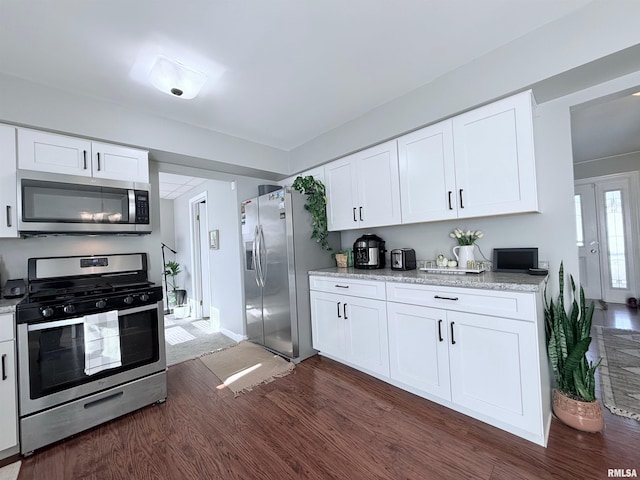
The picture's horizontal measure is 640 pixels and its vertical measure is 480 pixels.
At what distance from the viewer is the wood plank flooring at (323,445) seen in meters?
1.48

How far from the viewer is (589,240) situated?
4852mm

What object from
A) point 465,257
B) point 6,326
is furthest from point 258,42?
point 6,326

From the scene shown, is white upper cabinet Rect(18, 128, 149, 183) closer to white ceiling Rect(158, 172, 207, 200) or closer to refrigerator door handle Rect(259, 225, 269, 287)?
refrigerator door handle Rect(259, 225, 269, 287)

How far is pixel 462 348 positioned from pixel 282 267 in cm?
185

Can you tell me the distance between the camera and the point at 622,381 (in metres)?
2.21

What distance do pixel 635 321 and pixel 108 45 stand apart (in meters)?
6.50

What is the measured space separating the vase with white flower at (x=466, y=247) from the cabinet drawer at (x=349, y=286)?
733 millimetres

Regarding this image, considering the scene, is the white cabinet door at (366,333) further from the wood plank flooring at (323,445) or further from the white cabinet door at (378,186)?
the white cabinet door at (378,186)

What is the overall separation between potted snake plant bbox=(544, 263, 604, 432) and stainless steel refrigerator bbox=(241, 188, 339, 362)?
2.10m

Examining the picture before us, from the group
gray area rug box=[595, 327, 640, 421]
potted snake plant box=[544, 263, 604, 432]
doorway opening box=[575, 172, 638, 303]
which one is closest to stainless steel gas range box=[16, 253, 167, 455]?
potted snake plant box=[544, 263, 604, 432]

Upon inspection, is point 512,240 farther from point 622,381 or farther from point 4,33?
point 4,33

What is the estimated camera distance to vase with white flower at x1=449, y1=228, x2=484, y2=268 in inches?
89.5

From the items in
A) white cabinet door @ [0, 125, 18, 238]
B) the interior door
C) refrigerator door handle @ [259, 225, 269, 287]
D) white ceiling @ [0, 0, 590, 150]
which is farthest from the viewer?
the interior door

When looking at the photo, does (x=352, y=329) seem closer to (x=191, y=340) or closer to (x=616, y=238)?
(x=191, y=340)
